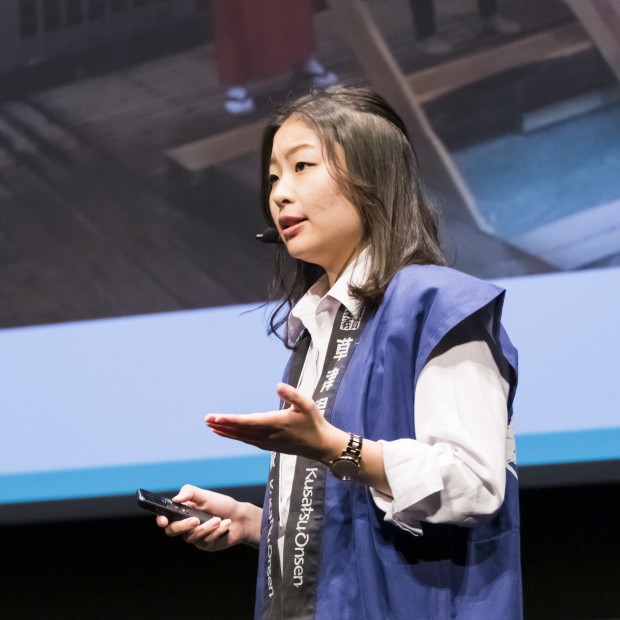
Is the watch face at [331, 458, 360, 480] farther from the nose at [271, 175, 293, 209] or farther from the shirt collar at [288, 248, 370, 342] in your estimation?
the nose at [271, 175, 293, 209]

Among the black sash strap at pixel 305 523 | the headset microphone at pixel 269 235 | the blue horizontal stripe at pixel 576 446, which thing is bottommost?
the blue horizontal stripe at pixel 576 446

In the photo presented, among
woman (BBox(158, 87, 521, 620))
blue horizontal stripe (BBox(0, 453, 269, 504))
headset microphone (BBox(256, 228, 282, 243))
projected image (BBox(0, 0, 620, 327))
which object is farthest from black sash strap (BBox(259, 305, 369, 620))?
projected image (BBox(0, 0, 620, 327))

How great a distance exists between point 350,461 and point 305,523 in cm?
18

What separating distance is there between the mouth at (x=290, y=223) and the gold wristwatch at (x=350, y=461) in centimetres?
40

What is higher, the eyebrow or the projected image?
the eyebrow

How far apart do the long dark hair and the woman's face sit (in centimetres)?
1

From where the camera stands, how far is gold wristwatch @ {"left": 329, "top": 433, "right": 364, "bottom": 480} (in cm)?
100

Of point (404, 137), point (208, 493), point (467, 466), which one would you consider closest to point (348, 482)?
point (467, 466)

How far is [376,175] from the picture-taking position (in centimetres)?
131

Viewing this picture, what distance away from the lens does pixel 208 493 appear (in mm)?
1377

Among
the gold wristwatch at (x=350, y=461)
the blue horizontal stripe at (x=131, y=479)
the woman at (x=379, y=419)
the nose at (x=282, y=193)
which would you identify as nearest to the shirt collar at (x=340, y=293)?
the woman at (x=379, y=419)

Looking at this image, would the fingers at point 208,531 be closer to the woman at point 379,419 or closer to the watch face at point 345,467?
the woman at point 379,419

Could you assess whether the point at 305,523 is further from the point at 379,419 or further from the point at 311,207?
the point at 311,207

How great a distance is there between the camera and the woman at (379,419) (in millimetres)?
1008
